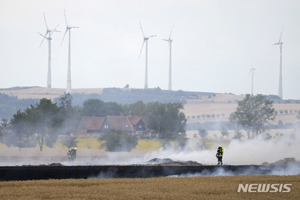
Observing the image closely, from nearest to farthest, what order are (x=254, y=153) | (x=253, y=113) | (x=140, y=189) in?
(x=140, y=189), (x=254, y=153), (x=253, y=113)

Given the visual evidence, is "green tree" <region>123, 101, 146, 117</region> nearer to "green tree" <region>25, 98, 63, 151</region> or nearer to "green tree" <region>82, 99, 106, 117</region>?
"green tree" <region>82, 99, 106, 117</region>

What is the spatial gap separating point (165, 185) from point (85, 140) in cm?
11364

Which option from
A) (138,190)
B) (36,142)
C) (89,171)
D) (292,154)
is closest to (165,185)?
(138,190)

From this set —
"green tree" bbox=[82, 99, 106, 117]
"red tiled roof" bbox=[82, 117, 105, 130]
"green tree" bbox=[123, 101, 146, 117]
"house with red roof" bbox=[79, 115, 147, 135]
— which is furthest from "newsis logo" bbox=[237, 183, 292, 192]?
"green tree" bbox=[82, 99, 106, 117]

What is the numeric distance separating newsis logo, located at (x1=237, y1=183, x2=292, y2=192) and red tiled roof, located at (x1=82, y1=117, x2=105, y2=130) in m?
116

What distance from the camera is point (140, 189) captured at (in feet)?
145

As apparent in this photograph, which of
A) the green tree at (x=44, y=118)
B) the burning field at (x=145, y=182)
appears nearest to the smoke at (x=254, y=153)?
the burning field at (x=145, y=182)

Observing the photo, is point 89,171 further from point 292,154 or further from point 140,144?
point 140,144

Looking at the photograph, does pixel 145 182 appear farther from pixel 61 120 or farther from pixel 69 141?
pixel 69 141

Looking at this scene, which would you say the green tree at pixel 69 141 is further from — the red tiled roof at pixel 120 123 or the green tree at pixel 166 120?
the green tree at pixel 166 120

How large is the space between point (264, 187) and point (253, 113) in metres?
129

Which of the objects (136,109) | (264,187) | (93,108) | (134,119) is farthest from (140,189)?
(136,109)

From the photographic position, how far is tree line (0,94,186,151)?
124 meters

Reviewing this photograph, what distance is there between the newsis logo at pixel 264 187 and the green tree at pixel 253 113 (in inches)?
4941
